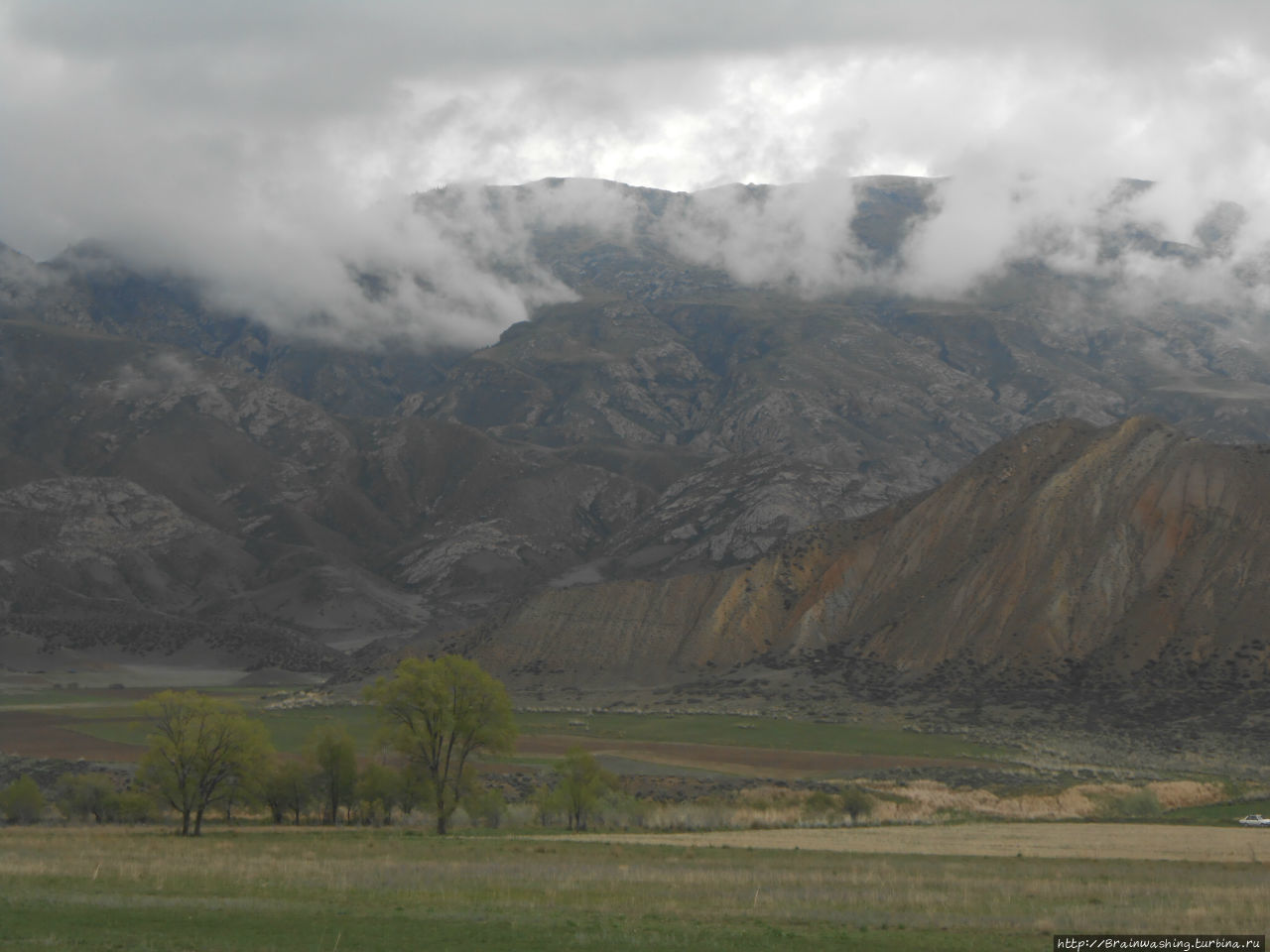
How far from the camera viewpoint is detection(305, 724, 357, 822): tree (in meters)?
64.4

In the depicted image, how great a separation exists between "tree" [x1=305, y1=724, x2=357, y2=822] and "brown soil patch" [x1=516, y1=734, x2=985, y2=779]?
33.7 m

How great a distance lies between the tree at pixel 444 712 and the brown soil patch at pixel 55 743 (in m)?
48.5

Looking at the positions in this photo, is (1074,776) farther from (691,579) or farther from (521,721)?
(691,579)

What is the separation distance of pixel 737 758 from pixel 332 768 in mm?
43091

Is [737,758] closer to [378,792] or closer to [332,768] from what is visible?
[378,792]

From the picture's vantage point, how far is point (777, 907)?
1243 inches

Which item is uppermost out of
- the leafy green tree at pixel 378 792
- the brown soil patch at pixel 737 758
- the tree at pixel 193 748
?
the tree at pixel 193 748

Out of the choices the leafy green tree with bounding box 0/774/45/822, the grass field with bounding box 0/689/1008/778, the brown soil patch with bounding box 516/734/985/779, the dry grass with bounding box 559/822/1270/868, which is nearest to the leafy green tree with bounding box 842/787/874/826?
the dry grass with bounding box 559/822/1270/868

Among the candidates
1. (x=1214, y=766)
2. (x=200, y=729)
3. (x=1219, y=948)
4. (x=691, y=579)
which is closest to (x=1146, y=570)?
(x=1214, y=766)

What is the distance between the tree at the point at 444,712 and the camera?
2363 inches

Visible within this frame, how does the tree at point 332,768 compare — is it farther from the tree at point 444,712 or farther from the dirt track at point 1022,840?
the dirt track at point 1022,840

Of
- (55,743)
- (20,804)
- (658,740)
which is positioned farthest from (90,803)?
(658,740)

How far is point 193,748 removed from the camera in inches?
2237

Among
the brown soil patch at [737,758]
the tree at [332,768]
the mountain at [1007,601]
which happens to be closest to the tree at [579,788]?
the tree at [332,768]
